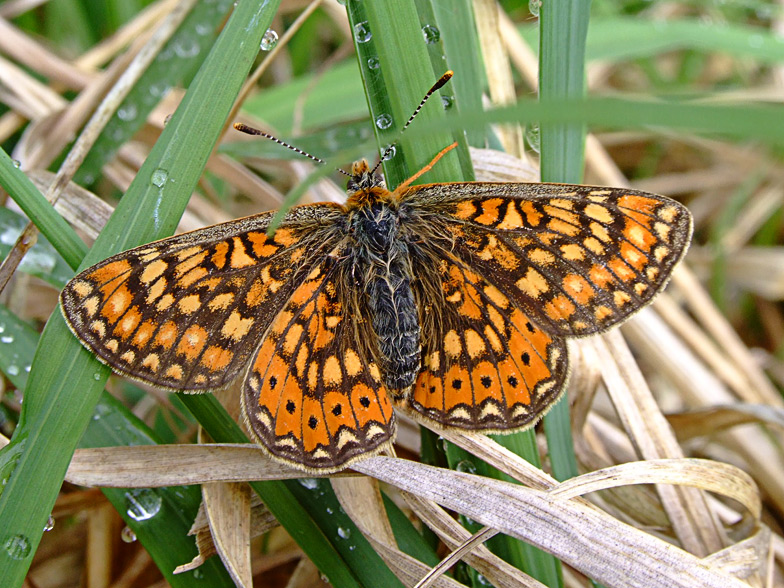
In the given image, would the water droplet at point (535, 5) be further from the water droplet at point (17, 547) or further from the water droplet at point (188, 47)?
the water droplet at point (17, 547)

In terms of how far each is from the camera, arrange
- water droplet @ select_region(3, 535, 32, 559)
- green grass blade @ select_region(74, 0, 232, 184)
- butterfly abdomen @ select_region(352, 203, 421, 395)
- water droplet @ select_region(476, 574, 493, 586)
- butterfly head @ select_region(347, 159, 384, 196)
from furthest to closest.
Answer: green grass blade @ select_region(74, 0, 232, 184), butterfly head @ select_region(347, 159, 384, 196), butterfly abdomen @ select_region(352, 203, 421, 395), water droplet @ select_region(476, 574, 493, 586), water droplet @ select_region(3, 535, 32, 559)

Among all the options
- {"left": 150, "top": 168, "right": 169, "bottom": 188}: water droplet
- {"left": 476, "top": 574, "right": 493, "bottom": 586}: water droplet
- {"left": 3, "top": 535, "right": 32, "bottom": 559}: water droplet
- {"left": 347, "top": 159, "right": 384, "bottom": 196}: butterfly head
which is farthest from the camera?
{"left": 347, "top": 159, "right": 384, "bottom": 196}: butterfly head

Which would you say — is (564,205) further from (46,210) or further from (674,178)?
(674,178)

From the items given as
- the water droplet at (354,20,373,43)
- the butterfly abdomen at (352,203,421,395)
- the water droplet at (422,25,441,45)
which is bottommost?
the butterfly abdomen at (352,203,421,395)

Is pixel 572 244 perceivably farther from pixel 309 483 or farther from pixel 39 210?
pixel 39 210

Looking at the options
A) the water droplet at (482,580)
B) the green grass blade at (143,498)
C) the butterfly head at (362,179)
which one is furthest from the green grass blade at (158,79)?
the water droplet at (482,580)

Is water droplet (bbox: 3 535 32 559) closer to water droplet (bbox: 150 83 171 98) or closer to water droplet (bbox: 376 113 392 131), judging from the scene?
water droplet (bbox: 376 113 392 131)

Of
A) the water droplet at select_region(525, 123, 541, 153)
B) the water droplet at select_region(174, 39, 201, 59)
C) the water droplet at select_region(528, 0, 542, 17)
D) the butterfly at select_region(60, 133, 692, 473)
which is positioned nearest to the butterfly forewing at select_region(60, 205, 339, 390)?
the butterfly at select_region(60, 133, 692, 473)
